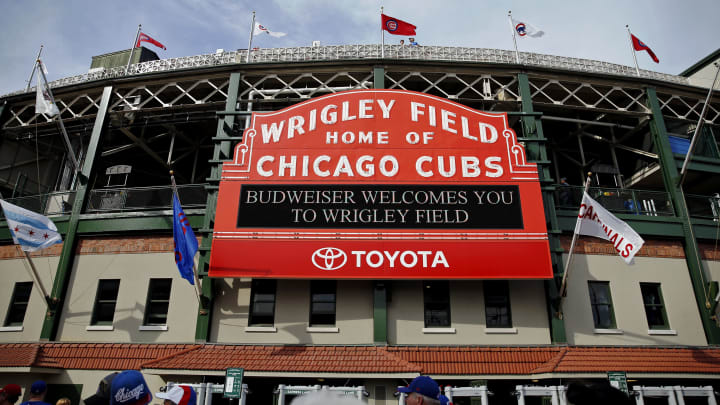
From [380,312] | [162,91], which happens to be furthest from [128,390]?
[162,91]

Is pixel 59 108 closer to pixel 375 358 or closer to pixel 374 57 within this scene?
pixel 374 57

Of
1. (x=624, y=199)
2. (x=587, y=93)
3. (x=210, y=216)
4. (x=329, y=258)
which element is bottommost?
(x=329, y=258)

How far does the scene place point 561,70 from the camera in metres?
19.0

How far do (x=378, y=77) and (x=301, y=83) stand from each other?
12.8 feet

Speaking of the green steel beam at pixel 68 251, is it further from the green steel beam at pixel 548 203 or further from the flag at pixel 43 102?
the green steel beam at pixel 548 203

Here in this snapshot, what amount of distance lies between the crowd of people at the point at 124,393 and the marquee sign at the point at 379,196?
8698mm

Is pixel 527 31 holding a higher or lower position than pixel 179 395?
higher

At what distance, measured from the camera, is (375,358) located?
13.9 m

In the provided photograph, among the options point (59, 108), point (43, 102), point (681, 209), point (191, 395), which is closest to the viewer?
point (191, 395)

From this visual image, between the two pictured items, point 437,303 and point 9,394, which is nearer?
point 9,394

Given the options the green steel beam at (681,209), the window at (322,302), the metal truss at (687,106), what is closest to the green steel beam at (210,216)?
the window at (322,302)

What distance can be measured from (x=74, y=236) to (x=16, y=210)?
292 cm

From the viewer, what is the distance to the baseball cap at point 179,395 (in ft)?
14.6

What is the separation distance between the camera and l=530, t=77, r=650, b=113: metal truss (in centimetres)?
1933
